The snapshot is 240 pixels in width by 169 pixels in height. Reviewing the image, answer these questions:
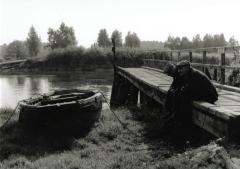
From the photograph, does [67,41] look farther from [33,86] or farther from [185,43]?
[33,86]

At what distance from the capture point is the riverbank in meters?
5.15

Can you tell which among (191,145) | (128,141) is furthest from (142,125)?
(191,145)

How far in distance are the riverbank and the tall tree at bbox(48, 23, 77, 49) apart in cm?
10149

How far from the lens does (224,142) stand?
5594 mm

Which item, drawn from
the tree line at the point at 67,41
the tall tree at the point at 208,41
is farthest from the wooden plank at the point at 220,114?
the tall tree at the point at 208,41

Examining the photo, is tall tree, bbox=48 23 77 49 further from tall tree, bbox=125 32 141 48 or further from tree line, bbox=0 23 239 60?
tall tree, bbox=125 32 141 48

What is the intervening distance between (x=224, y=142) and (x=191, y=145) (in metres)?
2.42

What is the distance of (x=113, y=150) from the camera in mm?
8469

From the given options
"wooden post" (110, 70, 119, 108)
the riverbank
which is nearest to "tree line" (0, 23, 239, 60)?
"wooden post" (110, 70, 119, 108)

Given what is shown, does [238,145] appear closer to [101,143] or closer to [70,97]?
[101,143]

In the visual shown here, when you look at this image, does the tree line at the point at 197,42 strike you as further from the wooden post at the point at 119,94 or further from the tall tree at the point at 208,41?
the wooden post at the point at 119,94

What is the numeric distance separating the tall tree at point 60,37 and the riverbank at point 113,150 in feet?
333

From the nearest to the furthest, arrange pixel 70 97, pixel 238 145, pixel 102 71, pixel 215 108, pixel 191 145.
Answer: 1. pixel 238 145
2. pixel 215 108
3. pixel 191 145
4. pixel 70 97
5. pixel 102 71

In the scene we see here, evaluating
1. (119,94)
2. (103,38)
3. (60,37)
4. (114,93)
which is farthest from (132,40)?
(119,94)
